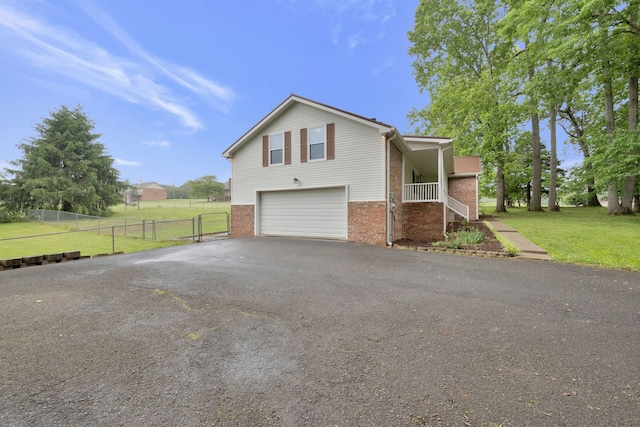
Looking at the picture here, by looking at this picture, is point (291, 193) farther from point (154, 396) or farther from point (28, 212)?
point (28, 212)

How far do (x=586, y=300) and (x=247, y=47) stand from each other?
989 inches

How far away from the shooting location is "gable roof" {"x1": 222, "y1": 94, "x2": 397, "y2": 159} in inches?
372

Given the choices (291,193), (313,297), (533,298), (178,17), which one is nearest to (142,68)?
(178,17)

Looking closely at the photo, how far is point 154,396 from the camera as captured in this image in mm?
1981

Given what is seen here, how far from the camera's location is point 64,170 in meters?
25.1

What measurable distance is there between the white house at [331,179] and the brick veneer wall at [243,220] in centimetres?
5

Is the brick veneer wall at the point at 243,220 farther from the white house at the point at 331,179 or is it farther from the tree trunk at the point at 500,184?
the tree trunk at the point at 500,184

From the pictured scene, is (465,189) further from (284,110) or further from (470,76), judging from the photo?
(284,110)

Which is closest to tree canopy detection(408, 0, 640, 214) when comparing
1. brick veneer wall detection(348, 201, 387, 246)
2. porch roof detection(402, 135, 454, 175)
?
porch roof detection(402, 135, 454, 175)

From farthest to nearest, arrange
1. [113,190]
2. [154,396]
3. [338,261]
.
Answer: [113,190]
[338,261]
[154,396]

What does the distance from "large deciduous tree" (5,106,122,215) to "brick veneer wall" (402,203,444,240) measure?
28385mm

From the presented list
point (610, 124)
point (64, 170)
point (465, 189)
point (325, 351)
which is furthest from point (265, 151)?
Result: point (64, 170)

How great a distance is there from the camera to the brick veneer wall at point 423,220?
425 inches

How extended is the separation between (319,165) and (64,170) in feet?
92.8
